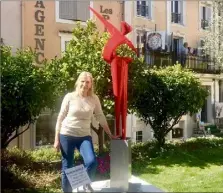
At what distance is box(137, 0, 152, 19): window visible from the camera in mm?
18594

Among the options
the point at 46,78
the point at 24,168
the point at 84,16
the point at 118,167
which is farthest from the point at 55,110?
the point at 84,16

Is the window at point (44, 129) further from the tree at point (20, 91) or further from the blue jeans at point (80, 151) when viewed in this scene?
the blue jeans at point (80, 151)

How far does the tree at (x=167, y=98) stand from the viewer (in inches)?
433

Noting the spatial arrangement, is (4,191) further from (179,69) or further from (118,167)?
(179,69)

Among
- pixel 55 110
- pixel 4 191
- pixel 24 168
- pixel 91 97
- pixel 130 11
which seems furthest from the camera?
pixel 130 11

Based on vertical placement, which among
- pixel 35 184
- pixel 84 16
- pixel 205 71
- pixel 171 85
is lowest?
pixel 35 184

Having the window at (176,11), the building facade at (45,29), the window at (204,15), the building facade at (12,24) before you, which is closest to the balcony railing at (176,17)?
the window at (176,11)

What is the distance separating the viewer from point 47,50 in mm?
14039

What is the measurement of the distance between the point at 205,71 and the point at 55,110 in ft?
47.8

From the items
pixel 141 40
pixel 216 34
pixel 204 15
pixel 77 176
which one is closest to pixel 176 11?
pixel 204 15

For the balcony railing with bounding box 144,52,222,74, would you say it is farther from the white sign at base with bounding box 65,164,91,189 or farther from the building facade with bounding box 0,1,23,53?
the white sign at base with bounding box 65,164,91,189

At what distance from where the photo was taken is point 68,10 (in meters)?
14.6

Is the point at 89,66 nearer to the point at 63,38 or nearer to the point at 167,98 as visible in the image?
the point at 167,98

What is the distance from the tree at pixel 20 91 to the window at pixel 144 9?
1149cm
